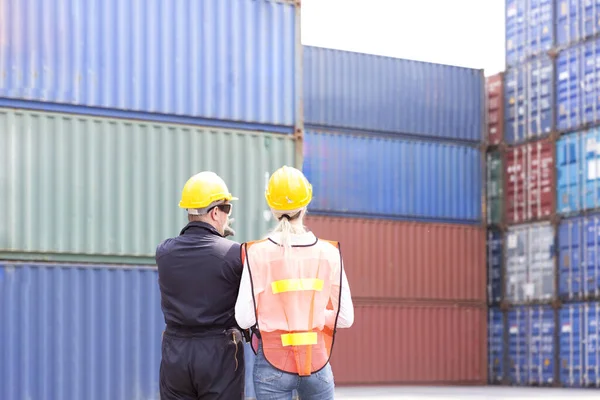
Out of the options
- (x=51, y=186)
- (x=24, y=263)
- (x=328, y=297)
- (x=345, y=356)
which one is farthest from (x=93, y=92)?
(x=345, y=356)

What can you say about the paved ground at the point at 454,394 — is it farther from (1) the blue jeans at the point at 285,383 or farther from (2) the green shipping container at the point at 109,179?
(1) the blue jeans at the point at 285,383

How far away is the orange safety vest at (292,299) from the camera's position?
436cm

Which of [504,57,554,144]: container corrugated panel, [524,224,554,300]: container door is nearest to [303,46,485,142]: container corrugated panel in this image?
[504,57,554,144]: container corrugated panel

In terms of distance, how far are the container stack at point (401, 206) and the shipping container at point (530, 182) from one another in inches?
35.0

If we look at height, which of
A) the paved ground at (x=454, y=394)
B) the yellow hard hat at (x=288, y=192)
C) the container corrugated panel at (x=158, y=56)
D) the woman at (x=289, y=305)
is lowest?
the paved ground at (x=454, y=394)

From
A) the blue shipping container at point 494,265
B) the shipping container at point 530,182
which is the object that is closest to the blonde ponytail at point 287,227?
the shipping container at point 530,182

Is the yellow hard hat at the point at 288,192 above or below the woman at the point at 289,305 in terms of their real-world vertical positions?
above

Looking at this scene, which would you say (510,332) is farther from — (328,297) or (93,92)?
(328,297)

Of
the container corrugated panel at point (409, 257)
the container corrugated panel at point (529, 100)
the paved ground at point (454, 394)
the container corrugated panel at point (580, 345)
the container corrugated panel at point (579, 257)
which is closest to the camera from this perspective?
the paved ground at point (454, 394)

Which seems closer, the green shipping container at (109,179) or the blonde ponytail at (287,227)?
the blonde ponytail at (287,227)

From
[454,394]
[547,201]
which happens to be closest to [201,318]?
[454,394]

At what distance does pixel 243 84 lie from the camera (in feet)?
43.1

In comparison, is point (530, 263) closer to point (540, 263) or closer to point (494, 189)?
point (540, 263)

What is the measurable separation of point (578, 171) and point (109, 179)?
12990mm
